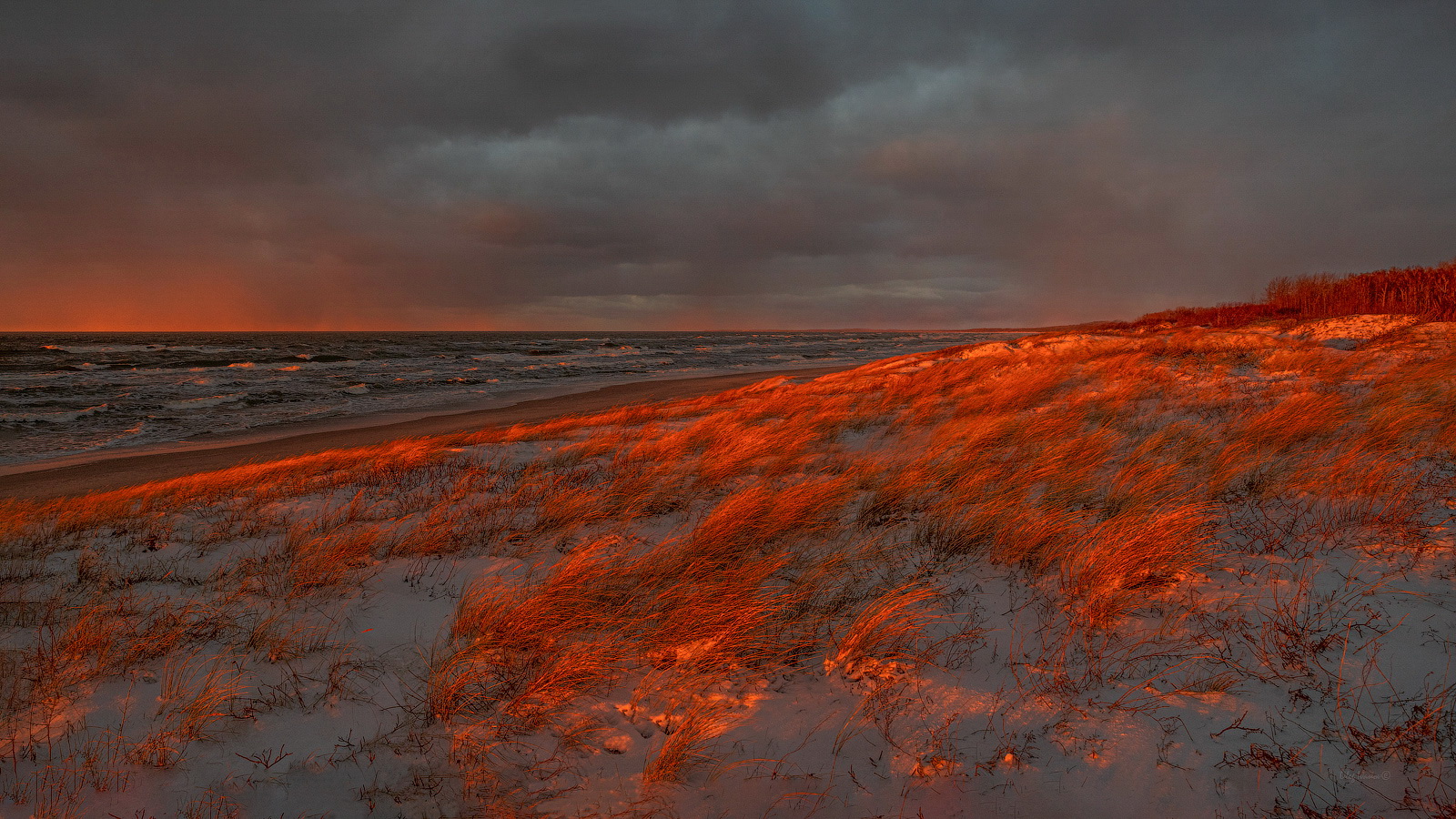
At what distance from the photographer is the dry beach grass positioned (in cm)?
245

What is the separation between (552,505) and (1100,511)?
4735 mm

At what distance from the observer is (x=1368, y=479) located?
170 inches

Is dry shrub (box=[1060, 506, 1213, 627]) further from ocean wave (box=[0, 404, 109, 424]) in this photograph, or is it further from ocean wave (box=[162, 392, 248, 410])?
ocean wave (box=[162, 392, 248, 410])

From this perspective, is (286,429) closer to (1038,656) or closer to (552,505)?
(552,505)

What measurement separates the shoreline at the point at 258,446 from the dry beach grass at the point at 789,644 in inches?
338

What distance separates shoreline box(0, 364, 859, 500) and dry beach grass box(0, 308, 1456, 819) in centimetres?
859

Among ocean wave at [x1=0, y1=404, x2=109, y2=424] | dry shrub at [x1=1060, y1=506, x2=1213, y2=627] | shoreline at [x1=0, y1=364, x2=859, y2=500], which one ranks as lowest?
shoreline at [x1=0, y1=364, x2=859, y2=500]

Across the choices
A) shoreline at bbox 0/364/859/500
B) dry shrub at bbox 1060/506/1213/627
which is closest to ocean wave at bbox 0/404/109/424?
shoreline at bbox 0/364/859/500

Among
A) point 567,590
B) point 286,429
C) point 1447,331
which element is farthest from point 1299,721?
point 286,429

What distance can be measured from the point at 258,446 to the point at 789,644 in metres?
18.1

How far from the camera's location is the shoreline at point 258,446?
12.5 m

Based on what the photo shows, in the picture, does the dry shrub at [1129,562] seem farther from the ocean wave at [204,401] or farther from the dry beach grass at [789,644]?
the ocean wave at [204,401]

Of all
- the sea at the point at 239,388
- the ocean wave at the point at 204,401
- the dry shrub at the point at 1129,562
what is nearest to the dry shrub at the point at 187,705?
the dry shrub at the point at 1129,562

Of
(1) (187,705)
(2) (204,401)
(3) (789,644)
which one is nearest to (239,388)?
(2) (204,401)
